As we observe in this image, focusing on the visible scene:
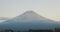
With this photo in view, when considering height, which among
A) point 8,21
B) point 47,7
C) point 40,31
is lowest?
point 40,31

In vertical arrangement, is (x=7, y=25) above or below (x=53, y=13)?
below

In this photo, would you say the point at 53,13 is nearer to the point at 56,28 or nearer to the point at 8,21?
the point at 56,28

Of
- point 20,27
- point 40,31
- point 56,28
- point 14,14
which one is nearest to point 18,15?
point 14,14

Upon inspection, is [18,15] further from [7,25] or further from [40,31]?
[40,31]

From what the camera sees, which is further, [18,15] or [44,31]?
[18,15]

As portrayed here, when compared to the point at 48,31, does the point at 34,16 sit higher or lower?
higher

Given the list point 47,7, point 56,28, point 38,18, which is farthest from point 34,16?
point 56,28
